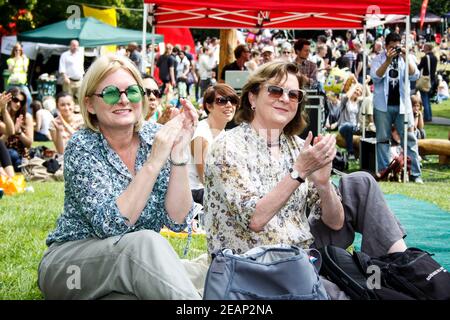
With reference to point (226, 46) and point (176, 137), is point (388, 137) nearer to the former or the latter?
point (226, 46)

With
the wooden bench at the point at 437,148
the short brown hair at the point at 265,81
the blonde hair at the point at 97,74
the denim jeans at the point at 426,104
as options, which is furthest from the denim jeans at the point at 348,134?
the blonde hair at the point at 97,74

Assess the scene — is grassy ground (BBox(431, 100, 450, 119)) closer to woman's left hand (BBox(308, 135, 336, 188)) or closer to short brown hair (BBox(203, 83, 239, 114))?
short brown hair (BBox(203, 83, 239, 114))

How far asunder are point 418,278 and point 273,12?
8623 millimetres

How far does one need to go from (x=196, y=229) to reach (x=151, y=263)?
327 centimetres

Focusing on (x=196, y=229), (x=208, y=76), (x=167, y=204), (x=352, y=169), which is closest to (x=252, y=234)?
(x=167, y=204)

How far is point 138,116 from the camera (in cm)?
370

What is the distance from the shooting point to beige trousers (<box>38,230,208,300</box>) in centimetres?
308

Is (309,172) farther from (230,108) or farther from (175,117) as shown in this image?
(230,108)

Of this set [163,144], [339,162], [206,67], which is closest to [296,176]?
[163,144]

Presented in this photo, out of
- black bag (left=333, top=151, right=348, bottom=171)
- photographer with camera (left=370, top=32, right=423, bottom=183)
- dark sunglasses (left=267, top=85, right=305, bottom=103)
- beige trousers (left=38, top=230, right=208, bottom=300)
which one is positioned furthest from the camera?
black bag (left=333, top=151, right=348, bottom=171)

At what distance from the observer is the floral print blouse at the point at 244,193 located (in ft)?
12.4

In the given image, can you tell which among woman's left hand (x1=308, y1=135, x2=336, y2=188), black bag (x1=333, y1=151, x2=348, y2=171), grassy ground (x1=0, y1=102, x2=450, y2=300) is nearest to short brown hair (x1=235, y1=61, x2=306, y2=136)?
woman's left hand (x1=308, y1=135, x2=336, y2=188)

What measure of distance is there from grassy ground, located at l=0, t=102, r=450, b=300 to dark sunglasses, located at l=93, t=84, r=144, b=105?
1291 millimetres

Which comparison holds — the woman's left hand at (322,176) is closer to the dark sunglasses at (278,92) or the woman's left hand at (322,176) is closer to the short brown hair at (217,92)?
the dark sunglasses at (278,92)
